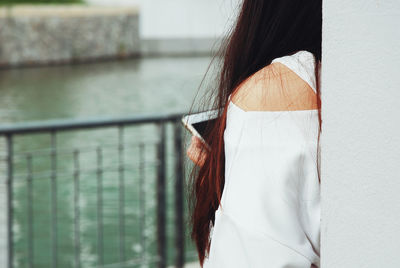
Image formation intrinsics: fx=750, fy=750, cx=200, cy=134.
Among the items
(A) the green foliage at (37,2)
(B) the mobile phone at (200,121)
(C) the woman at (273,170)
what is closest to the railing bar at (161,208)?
(B) the mobile phone at (200,121)

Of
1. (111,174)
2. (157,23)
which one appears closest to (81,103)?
(111,174)

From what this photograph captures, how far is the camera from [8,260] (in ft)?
11.3

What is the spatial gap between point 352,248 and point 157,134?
9.32ft

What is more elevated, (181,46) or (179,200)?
(179,200)

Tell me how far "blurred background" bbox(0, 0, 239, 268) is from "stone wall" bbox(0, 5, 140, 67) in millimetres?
31

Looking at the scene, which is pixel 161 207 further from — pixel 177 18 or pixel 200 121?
pixel 177 18

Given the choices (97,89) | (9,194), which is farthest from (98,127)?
(97,89)

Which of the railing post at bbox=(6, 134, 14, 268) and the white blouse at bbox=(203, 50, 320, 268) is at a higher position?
the white blouse at bbox=(203, 50, 320, 268)

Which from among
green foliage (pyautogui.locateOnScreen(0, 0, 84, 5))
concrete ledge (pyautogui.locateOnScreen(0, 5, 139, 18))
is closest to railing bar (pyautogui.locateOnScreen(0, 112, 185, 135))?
concrete ledge (pyautogui.locateOnScreen(0, 5, 139, 18))

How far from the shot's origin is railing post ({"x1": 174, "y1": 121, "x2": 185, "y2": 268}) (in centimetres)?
380

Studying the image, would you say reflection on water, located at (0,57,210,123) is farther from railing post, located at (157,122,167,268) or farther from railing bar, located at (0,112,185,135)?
railing bar, located at (0,112,185,135)

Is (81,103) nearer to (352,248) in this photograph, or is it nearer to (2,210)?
(2,210)

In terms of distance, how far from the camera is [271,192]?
957 millimetres

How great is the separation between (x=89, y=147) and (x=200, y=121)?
2.52m
